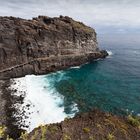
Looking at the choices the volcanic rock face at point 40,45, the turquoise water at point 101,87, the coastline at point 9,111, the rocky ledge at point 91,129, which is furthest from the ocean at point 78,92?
the rocky ledge at point 91,129

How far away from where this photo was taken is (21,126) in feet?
190

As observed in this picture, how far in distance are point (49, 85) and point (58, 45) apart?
31600 mm

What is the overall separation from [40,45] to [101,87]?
121 ft

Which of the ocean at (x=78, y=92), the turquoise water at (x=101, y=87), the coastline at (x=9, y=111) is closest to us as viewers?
the coastline at (x=9, y=111)

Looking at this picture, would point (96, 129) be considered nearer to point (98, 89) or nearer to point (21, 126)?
point (21, 126)

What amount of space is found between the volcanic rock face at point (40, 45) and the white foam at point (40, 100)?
7.26m

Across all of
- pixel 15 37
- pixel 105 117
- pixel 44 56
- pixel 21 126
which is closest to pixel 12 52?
pixel 15 37

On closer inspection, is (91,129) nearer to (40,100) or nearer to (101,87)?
(40,100)

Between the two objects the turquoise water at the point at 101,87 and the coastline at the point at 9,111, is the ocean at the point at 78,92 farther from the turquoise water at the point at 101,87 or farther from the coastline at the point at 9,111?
the coastline at the point at 9,111

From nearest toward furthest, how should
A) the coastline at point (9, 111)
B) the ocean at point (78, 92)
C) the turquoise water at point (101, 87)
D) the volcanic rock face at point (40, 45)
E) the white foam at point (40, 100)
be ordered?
1. the coastline at point (9, 111)
2. the white foam at point (40, 100)
3. the ocean at point (78, 92)
4. the turquoise water at point (101, 87)
5. the volcanic rock face at point (40, 45)

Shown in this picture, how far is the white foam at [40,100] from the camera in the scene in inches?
2392

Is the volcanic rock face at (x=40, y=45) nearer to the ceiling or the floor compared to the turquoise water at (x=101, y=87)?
nearer to the ceiling

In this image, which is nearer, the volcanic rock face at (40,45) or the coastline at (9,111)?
the coastline at (9,111)

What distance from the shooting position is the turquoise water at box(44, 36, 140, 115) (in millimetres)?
69125
